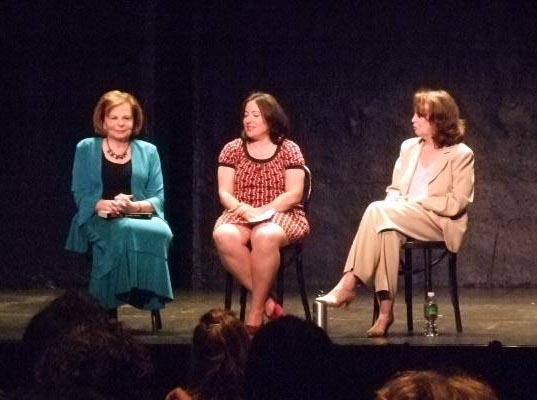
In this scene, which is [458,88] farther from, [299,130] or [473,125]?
[299,130]

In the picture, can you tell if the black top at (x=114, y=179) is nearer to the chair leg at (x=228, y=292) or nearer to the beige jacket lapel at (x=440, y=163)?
the chair leg at (x=228, y=292)

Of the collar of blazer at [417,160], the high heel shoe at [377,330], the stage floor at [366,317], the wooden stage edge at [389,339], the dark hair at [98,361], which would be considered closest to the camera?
the dark hair at [98,361]

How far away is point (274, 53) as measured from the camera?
8.28 meters

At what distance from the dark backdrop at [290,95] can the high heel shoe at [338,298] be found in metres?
2.13

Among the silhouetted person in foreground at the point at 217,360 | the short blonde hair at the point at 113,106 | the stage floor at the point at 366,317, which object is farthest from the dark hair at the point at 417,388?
the short blonde hair at the point at 113,106

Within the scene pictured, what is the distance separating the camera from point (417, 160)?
21.1ft

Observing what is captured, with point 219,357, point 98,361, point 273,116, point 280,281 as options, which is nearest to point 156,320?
point 280,281

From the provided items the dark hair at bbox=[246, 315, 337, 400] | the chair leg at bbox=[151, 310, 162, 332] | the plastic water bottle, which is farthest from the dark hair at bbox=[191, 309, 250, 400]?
the chair leg at bbox=[151, 310, 162, 332]

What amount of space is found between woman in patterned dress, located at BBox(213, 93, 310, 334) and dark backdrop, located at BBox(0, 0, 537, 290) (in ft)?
6.06

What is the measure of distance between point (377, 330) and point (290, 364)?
3221 millimetres

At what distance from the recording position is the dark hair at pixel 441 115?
20.6ft

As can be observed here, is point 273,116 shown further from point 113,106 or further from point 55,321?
point 55,321

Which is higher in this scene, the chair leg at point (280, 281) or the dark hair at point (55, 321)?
the dark hair at point (55, 321)

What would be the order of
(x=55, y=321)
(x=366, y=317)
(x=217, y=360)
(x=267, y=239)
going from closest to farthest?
(x=55, y=321) → (x=217, y=360) → (x=267, y=239) → (x=366, y=317)
